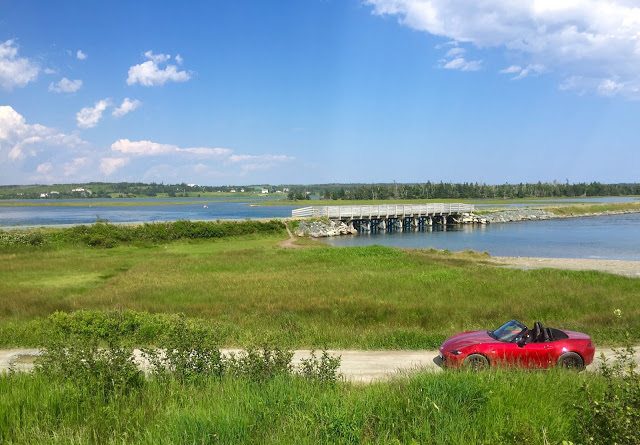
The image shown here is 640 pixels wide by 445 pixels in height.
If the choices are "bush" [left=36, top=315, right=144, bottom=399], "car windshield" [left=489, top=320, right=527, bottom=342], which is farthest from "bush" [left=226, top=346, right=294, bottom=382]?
"car windshield" [left=489, top=320, right=527, bottom=342]

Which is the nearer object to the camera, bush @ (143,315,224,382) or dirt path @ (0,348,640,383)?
bush @ (143,315,224,382)

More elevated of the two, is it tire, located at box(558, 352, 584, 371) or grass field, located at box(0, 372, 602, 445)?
grass field, located at box(0, 372, 602, 445)

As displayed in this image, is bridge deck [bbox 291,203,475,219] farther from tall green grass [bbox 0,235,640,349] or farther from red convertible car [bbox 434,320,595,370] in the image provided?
red convertible car [bbox 434,320,595,370]

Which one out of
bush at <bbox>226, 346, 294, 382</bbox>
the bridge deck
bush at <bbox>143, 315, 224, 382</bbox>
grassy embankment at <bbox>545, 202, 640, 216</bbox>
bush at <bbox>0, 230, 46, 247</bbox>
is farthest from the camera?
grassy embankment at <bbox>545, 202, 640, 216</bbox>

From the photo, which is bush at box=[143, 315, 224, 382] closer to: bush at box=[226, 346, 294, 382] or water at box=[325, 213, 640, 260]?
bush at box=[226, 346, 294, 382]

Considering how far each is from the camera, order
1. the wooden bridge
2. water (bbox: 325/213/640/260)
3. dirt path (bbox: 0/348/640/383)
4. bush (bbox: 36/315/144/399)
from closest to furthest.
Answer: bush (bbox: 36/315/144/399)
dirt path (bbox: 0/348/640/383)
water (bbox: 325/213/640/260)
the wooden bridge

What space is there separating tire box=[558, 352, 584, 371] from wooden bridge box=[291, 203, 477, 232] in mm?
69942

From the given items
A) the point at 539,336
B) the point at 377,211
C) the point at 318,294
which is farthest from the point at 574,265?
the point at 377,211

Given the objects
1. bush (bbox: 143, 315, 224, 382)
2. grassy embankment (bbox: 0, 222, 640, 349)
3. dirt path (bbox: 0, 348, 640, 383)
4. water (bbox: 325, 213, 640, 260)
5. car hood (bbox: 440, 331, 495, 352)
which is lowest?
water (bbox: 325, 213, 640, 260)

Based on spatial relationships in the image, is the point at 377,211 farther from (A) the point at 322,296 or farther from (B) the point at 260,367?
(B) the point at 260,367

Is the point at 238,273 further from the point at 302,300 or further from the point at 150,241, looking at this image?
the point at 150,241

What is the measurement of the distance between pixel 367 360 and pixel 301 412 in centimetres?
786

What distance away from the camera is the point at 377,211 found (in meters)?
93.1

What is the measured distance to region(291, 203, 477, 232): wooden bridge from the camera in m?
86.6
